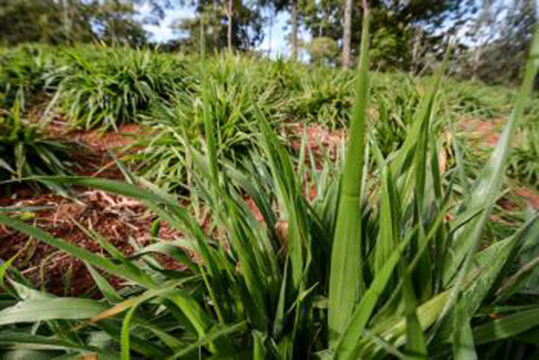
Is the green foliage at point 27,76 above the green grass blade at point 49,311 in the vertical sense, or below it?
above

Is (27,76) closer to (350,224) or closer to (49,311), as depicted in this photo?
(49,311)

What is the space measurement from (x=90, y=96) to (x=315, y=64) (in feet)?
9.02

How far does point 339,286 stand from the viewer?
0.37 meters

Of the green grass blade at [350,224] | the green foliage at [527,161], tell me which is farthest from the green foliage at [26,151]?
the green foliage at [527,161]

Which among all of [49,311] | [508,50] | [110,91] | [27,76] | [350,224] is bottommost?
[49,311]

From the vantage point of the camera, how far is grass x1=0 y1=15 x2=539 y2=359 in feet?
1.01

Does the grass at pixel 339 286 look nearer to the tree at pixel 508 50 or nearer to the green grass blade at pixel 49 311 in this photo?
the green grass blade at pixel 49 311

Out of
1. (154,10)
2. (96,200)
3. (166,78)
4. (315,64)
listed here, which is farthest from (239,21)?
(96,200)

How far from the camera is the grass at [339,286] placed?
1.01 ft

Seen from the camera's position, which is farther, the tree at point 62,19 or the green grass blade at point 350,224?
the tree at point 62,19

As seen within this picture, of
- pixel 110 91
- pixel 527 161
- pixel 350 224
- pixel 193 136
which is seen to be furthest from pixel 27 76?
pixel 527 161

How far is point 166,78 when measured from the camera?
237 centimetres

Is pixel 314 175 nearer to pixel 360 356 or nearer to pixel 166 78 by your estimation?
pixel 360 356

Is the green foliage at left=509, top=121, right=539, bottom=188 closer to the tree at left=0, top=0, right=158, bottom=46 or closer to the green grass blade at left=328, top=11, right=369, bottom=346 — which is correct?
the green grass blade at left=328, top=11, right=369, bottom=346
